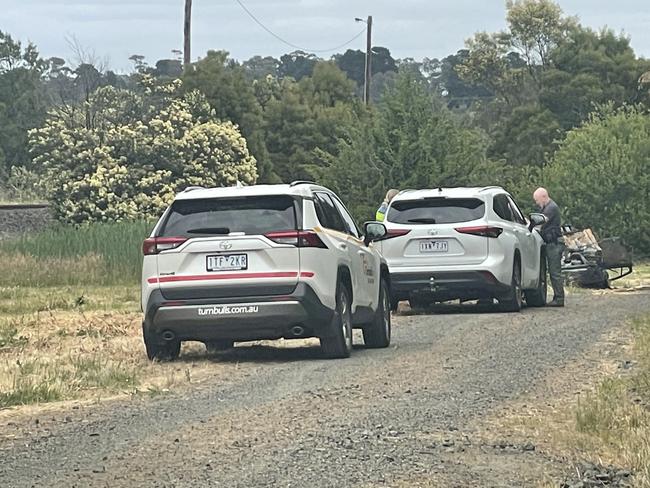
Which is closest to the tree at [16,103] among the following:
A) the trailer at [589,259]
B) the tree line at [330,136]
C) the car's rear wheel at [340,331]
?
the tree line at [330,136]

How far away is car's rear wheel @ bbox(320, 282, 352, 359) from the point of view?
1370 cm

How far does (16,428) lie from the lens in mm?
10055

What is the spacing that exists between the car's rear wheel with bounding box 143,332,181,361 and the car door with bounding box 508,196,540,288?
7723 mm

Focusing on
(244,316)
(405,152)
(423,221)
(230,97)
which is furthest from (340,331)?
(230,97)

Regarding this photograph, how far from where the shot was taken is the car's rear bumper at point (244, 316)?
13359mm

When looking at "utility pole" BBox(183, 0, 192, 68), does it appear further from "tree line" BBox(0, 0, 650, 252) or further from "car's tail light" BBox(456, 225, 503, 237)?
"car's tail light" BBox(456, 225, 503, 237)

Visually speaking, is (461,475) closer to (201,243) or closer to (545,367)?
(545,367)

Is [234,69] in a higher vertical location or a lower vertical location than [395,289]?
higher

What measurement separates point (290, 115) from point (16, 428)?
56.6 meters

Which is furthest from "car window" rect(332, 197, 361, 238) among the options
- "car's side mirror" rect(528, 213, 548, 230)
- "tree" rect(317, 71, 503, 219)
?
"tree" rect(317, 71, 503, 219)

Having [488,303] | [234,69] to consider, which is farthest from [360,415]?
[234,69]

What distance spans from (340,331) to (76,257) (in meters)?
18.4

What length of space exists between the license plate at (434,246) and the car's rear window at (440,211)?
308 mm

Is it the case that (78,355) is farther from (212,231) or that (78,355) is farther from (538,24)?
(538,24)
